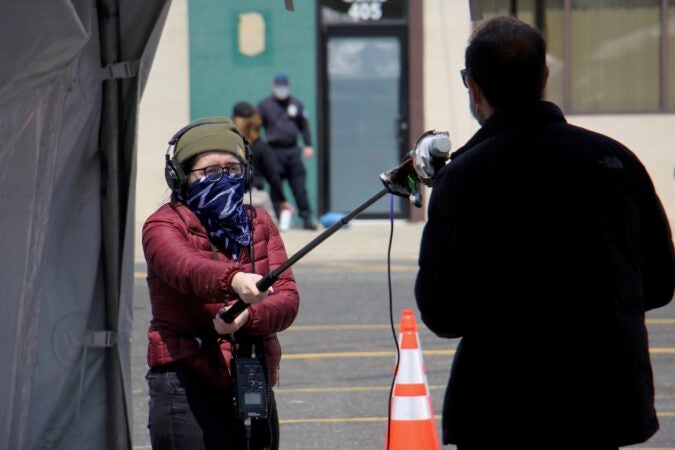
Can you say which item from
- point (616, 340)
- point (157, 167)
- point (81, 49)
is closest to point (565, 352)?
point (616, 340)

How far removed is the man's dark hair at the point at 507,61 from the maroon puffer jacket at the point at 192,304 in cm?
102

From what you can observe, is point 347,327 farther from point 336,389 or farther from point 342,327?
point 336,389

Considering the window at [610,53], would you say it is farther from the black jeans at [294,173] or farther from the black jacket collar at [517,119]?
the black jacket collar at [517,119]

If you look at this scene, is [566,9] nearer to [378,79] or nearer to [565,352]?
[378,79]

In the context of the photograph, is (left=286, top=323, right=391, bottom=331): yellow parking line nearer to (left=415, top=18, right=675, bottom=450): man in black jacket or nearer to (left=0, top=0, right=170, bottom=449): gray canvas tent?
(left=0, top=0, right=170, bottom=449): gray canvas tent

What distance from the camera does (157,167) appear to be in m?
19.0

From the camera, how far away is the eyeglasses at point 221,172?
4352mm

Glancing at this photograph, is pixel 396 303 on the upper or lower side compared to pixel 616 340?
lower

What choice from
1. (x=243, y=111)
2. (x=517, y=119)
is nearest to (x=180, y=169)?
(x=517, y=119)

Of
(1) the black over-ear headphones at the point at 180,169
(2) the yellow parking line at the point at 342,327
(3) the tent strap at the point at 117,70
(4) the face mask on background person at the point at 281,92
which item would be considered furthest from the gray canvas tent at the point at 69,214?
(4) the face mask on background person at the point at 281,92

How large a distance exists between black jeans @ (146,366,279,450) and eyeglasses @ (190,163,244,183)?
0.57 m

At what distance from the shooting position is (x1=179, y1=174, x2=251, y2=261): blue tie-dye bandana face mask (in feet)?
14.2

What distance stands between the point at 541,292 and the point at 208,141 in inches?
53.2

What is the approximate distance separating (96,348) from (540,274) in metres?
2.32
